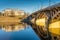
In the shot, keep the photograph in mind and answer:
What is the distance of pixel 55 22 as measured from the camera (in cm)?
5641

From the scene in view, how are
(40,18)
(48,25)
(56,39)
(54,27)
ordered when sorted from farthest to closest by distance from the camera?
(40,18)
(54,27)
(48,25)
(56,39)

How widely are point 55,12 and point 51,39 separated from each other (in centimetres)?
1496

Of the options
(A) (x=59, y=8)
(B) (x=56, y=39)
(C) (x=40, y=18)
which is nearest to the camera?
(B) (x=56, y=39)

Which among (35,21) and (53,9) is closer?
(53,9)

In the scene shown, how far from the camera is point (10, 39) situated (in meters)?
37.8

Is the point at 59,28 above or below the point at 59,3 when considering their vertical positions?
below

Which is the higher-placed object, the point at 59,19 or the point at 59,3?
the point at 59,3

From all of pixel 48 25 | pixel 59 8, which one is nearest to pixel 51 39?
pixel 59 8

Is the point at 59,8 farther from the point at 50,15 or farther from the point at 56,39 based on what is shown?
the point at 56,39

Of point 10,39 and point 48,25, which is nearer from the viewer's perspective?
point 10,39

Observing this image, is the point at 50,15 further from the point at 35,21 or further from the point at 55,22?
the point at 35,21

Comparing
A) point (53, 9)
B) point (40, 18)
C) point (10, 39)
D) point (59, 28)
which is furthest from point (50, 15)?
point (40, 18)

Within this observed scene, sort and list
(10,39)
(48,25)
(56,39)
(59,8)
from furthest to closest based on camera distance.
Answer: (48,25) → (59,8) → (10,39) → (56,39)

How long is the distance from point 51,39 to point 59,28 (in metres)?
19.8
